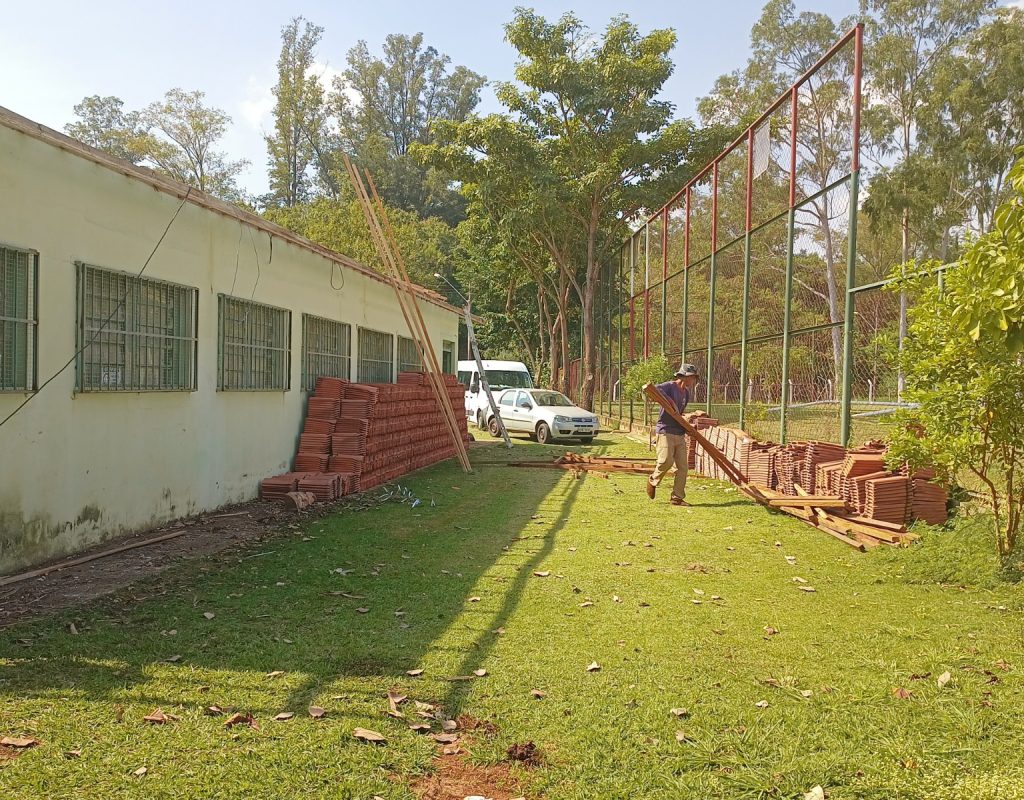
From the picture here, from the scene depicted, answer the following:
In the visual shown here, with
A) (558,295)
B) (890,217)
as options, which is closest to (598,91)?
(558,295)

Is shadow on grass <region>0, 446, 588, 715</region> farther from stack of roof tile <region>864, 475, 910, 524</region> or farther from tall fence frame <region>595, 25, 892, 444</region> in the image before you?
tall fence frame <region>595, 25, 892, 444</region>

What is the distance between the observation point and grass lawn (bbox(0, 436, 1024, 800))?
3.49 m

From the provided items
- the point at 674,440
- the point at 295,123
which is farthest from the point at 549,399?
the point at 295,123

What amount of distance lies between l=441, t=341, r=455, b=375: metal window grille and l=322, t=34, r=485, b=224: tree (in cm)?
3296

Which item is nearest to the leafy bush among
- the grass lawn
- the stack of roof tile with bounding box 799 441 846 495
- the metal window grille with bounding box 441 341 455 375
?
the metal window grille with bounding box 441 341 455 375

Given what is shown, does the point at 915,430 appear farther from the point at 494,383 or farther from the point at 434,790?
the point at 494,383

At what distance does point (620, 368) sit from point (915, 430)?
18460 mm

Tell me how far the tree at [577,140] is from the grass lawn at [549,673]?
21.1m

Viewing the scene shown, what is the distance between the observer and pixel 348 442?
12.5 metres

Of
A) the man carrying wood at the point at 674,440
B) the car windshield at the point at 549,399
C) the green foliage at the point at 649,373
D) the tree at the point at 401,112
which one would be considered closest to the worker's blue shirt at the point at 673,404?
the man carrying wood at the point at 674,440

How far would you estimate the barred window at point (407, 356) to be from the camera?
18.3 metres

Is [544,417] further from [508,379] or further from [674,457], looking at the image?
[674,457]

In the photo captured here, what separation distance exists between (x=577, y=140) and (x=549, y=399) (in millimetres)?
10228

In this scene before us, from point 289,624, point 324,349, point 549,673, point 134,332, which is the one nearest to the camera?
point 549,673
